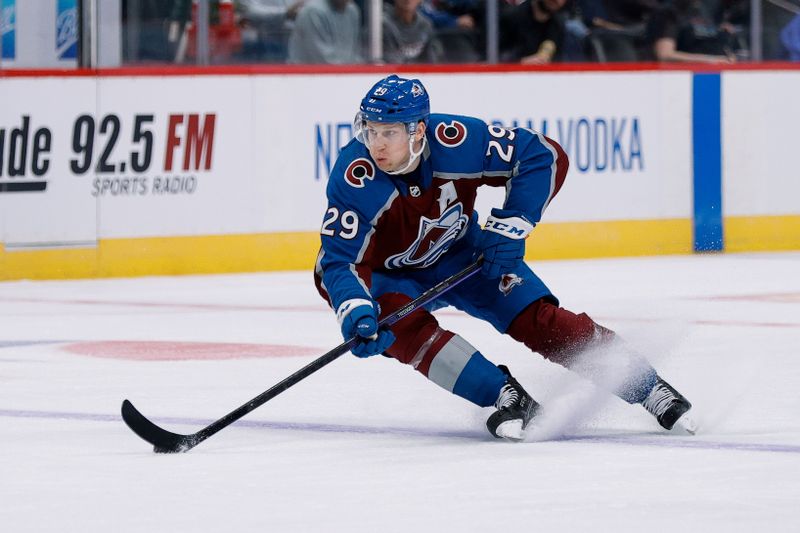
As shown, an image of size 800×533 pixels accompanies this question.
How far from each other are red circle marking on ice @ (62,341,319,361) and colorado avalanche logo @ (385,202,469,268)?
1.73 metres

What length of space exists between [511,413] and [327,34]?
5.73m

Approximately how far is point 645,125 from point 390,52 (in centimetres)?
160

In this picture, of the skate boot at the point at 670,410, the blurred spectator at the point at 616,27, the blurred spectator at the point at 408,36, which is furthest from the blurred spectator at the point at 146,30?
the skate boot at the point at 670,410

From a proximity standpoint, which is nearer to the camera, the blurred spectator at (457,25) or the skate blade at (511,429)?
the skate blade at (511,429)

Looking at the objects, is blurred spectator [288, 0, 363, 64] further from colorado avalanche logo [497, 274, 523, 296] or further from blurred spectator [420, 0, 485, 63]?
colorado avalanche logo [497, 274, 523, 296]

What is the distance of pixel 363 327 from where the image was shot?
405 cm

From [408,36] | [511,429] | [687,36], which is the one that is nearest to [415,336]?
[511,429]

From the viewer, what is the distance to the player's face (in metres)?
4.18

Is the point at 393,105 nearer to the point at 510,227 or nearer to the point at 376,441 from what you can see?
the point at 510,227

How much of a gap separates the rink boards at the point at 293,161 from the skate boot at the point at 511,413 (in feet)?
16.7

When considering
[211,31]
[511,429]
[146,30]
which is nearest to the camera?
[511,429]

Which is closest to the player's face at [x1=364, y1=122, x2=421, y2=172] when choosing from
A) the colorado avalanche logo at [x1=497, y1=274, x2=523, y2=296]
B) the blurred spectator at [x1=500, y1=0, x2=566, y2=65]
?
the colorado avalanche logo at [x1=497, y1=274, x2=523, y2=296]

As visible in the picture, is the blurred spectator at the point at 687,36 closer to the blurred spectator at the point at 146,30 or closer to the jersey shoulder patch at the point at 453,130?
the blurred spectator at the point at 146,30

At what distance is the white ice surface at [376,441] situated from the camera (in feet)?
10.7
